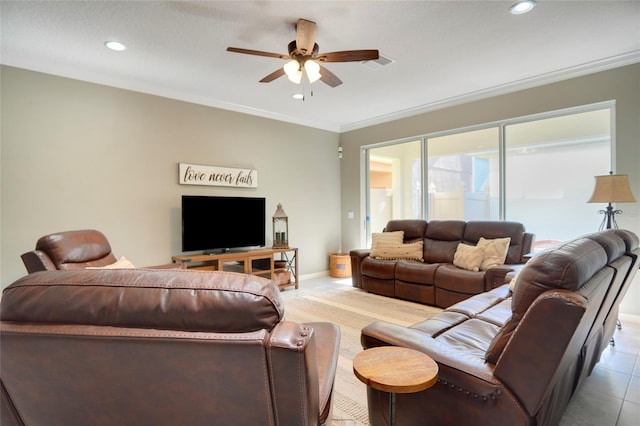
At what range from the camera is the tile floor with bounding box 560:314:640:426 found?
1.81 m

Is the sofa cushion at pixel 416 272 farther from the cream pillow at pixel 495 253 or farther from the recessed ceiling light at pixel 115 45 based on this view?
the recessed ceiling light at pixel 115 45

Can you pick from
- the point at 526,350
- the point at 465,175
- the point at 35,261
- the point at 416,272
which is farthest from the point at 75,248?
the point at 465,175

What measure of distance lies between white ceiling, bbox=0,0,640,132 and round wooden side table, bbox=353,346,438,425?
231 centimetres

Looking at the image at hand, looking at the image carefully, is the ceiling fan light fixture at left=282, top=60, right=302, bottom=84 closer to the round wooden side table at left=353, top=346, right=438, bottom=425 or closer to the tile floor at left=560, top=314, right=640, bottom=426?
the round wooden side table at left=353, top=346, right=438, bottom=425

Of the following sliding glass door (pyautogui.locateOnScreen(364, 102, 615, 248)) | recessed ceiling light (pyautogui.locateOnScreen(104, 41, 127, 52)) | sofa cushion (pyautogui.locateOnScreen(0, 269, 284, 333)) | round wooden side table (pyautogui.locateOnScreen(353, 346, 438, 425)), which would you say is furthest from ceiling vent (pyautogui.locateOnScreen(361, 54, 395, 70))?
sofa cushion (pyautogui.locateOnScreen(0, 269, 284, 333))

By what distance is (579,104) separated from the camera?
3.57 meters

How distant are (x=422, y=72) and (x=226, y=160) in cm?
278

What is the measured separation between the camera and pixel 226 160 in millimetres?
4586

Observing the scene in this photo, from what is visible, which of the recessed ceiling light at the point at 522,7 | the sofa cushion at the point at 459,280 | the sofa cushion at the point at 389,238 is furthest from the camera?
the sofa cushion at the point at 389,238

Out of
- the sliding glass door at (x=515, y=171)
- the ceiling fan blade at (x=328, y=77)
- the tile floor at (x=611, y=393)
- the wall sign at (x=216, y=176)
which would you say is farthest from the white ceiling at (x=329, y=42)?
the tile floor at (x=611, y=393)

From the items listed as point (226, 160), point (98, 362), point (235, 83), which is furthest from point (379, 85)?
point (98, 362)

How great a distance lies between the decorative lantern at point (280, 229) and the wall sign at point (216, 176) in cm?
55

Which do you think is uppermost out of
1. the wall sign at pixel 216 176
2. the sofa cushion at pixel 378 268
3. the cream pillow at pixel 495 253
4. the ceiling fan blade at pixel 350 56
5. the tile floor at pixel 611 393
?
the ceiling fan blade at pixel 350 56

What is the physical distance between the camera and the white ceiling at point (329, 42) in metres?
2.41
